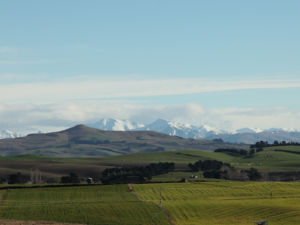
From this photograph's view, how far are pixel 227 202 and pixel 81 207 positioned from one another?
115 feet

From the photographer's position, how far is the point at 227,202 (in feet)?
454

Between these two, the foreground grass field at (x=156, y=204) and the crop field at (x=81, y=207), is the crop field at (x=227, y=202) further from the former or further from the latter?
the crop field at (x=81, y=207)

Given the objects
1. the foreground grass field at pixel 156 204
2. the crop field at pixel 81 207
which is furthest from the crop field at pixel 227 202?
the crop field at pixel 81 207

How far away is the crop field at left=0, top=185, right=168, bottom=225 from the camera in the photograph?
119875 mm

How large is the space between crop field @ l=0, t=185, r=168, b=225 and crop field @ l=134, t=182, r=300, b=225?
222 inches

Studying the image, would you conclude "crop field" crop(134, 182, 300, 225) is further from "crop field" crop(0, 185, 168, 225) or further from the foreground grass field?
"crop field" crop(0, 185, 168, 225)

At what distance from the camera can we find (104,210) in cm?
12862

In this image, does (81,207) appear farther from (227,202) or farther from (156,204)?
(227,202)

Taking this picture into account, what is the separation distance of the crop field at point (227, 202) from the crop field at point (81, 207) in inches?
222

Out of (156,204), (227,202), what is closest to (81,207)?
(156,204)

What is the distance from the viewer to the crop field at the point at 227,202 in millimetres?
119875

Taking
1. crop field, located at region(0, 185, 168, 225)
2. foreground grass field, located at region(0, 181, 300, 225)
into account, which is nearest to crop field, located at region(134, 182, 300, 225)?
foreground grass field, located at region(0, 181, 300, 225)

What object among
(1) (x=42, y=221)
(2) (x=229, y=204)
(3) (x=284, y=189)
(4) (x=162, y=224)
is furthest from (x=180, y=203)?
(3) (x=284, y=189)

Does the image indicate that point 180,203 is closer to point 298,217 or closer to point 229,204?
point 229,204
